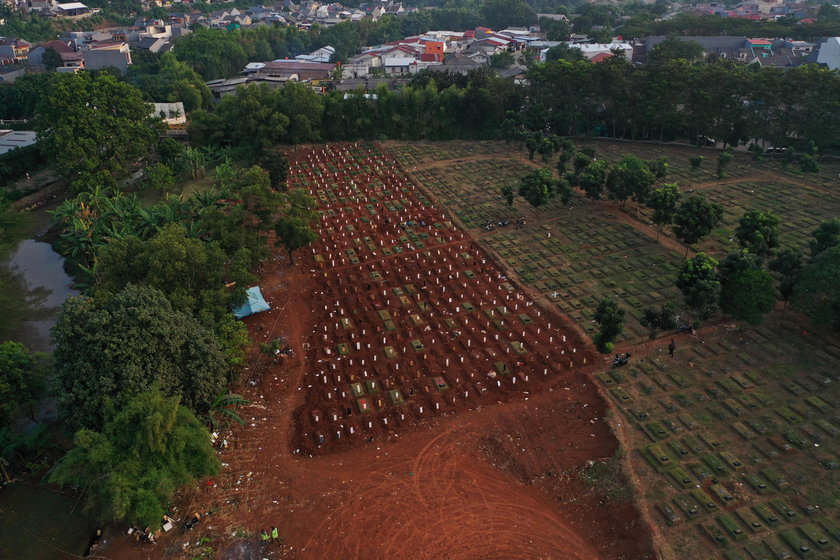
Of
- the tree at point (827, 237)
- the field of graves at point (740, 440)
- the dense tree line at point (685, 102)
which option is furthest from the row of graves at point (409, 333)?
the dense tree line at point (685, 102)

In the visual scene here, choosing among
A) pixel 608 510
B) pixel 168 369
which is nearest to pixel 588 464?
pixel 608 510

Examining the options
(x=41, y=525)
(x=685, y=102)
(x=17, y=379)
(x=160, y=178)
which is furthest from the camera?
(x=685, y=102)

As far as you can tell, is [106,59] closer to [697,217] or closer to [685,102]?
[685,102]

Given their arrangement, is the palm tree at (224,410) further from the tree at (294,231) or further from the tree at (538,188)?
the tree at (538,188)

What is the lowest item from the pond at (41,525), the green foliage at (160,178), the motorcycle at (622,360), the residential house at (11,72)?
the pond at (41,525)

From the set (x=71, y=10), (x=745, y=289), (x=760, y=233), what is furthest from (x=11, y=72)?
(x=745, y=289)

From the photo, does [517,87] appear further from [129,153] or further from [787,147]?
[129,153]

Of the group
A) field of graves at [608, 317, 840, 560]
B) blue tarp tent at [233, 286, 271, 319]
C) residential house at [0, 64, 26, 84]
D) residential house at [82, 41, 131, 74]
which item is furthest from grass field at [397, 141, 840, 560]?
residential house at [0, 64, 26, 84]
